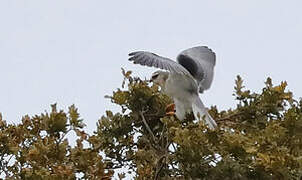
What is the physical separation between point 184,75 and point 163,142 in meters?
2.07

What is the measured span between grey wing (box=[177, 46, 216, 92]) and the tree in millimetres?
1528

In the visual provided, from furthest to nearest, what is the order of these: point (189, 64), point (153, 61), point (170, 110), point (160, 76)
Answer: point (189, 64) → point (160, 76) → point (153, 61) → point (170, 110)

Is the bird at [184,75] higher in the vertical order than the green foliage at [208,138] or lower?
higher

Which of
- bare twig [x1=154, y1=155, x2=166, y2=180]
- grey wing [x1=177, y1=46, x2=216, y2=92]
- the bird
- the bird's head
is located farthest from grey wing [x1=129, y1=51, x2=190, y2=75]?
bare twig [x1=154, y1=155, x2=166, y2=180]

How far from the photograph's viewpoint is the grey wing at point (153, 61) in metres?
5.75

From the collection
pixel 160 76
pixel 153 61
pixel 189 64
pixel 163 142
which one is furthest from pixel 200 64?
pixel 163 142

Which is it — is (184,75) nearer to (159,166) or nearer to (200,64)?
(200,64)

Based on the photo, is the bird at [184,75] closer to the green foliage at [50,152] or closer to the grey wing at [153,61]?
the grey wing at [153,61]

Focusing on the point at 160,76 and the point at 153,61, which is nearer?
the point at 153,61

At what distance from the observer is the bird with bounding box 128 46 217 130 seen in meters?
5.80

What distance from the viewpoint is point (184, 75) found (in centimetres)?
646

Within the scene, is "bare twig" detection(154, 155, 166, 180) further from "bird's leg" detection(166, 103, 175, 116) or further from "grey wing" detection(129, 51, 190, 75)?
"grey wing" detection(129, 51, 190, 75)

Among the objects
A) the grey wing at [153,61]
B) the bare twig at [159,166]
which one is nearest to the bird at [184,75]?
the grey wing at [153,61]

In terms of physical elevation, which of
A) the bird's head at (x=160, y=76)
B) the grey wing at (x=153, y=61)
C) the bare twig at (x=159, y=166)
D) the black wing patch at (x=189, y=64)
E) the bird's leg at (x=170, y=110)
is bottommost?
the bare twig at (x=159, y=166)
